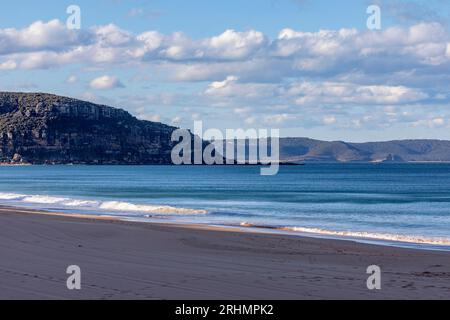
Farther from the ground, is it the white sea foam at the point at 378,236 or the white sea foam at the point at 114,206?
the white sea foam at the point at 378,236

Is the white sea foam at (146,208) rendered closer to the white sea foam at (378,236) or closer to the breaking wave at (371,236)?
the breaking wave at (371,236)

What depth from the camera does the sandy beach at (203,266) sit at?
10555 mm

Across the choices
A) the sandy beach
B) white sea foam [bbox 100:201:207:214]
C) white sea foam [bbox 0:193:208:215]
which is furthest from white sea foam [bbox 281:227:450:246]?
white sea foam [bbox 0:193:208:215]

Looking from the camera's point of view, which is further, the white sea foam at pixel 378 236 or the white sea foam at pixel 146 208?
the white sea foam at pixel 146 208

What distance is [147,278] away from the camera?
460 inches

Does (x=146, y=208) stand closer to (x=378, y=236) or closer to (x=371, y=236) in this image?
(x=371, y=236)

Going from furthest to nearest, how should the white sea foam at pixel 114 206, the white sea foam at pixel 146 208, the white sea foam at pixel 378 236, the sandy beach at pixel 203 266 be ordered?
the white sea foam at pixel 114 206, the white sea foam at pixel 146 208, the white sea foam at pixel 378 236, the sandy beach at pixel 203 266

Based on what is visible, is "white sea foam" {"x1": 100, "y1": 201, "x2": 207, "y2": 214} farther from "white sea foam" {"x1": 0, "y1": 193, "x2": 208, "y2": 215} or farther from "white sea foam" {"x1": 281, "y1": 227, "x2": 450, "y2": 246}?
"white sea foam" {"x1": 281, "y1": 227, "x2": 450, "y2": 246}

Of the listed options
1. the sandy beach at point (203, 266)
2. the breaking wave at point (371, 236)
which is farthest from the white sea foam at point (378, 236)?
the sandy beach at point (203, 266)

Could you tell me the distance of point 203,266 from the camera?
44.6 feet

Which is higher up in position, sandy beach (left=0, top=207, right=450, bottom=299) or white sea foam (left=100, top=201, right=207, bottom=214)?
sandy beach (left=0, top=207, right=450, bottom=299)

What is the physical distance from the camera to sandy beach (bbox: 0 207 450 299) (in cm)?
1055
